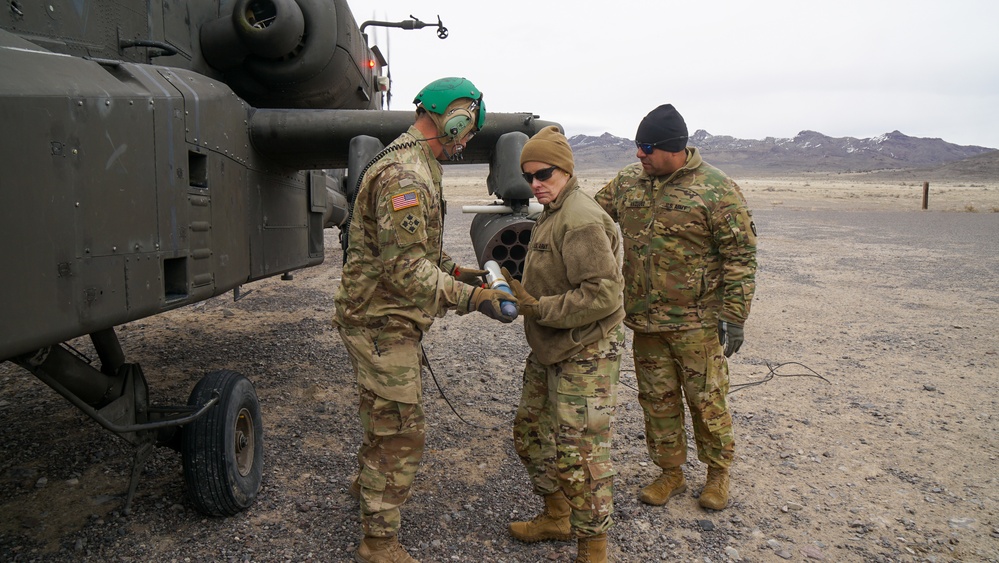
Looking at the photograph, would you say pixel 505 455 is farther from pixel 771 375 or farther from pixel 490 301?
pixel 771 375

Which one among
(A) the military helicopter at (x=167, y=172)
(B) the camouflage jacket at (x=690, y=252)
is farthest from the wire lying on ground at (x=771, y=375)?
(A) the military helicopter at (x=167, y=172)

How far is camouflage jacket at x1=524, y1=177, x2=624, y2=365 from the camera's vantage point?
2.86m

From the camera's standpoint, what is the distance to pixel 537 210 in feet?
13.1

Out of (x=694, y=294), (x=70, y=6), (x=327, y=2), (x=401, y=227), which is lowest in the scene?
(x=694, y=294)

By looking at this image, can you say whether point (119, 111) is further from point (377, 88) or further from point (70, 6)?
point (377, 88)

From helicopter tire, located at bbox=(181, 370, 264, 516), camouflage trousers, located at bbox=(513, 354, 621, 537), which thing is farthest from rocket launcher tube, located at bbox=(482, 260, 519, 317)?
helicopter tire, located at bbox=(181, 370, 264, 516)

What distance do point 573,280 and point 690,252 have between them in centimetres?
106

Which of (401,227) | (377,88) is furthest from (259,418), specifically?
(377,88)

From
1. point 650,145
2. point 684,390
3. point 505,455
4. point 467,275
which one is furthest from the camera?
point 505,455

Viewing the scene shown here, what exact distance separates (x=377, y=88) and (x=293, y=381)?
3.36 metres

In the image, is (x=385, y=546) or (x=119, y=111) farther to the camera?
(x=385, y=546)

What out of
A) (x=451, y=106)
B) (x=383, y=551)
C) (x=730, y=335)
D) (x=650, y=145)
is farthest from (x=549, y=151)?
(x=383, y=551)

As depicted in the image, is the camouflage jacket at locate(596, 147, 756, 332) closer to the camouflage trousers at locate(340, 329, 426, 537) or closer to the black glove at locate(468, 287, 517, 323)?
the black glove at locate(468, 287, 517, 323)

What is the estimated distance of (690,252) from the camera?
370cm
